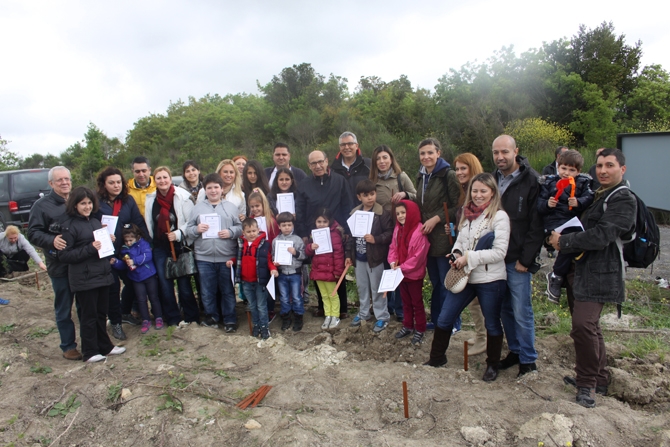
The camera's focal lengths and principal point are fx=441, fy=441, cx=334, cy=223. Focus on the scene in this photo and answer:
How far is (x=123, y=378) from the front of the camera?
13.9ft

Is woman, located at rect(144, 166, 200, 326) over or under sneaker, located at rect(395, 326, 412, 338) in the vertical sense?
over

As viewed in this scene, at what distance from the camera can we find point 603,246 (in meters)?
3.30

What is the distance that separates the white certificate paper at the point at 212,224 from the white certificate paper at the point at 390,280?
2.10 metres

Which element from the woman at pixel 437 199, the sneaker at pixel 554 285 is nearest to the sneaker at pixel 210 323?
the woman at pixel 437 199

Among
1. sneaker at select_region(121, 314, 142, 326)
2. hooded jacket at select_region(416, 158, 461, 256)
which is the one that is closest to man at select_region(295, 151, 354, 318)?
hooded jacket at select_region(416, 158, 461, 256)

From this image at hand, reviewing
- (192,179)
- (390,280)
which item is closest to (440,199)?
(390,280)

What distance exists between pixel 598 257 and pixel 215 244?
13.2 ft

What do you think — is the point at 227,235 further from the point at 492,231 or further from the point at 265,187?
the point at 492,231

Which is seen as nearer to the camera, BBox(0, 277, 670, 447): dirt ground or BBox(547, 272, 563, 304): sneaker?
BBox(0, 277, 670, 447): dirt ground

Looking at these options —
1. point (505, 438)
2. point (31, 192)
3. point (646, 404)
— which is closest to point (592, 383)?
point (646, 404)

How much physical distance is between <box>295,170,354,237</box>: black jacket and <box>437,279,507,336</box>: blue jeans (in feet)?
6.15

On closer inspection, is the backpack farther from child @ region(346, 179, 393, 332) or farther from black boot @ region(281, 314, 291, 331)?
black boot @ region(281, 314, 291, 331)

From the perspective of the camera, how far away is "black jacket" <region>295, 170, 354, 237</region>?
547 cm

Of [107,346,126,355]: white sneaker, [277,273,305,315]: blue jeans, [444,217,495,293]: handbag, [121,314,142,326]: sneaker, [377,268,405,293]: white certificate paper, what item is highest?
[444,217,495,293]: handbag
